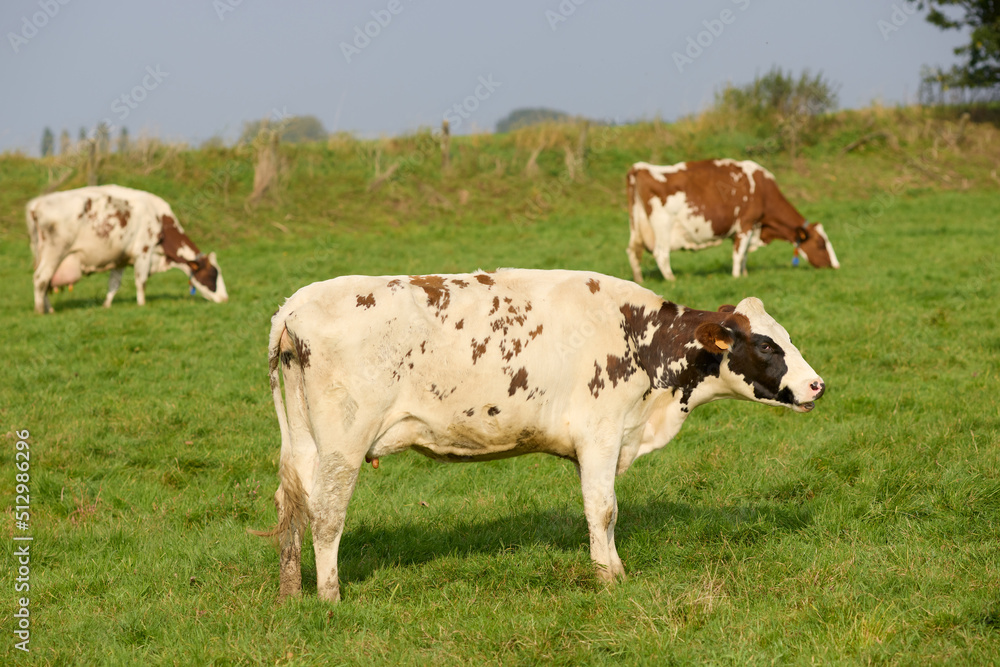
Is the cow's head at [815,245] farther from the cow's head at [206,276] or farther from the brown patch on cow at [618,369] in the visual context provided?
the brown patch on cow at [618,369]

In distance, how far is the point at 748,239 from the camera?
55.1ft

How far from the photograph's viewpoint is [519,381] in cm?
512

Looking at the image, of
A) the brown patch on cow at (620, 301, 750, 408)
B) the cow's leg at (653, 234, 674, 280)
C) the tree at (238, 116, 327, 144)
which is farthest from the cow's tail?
the tree at (238, 116, 327, 144)

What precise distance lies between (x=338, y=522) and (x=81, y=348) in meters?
8.32

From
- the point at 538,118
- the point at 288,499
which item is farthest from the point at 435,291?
the point at 538,118

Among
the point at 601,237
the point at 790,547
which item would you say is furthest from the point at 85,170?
the point at 790,547

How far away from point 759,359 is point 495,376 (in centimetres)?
170

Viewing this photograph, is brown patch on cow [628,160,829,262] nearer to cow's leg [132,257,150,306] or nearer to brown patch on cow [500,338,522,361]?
cow's leg [132,257,150,306]

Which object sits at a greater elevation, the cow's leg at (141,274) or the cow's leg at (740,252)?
the cow's leg at (740,252)

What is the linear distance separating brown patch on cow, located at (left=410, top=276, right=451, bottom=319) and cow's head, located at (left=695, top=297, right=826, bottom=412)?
1559 mm

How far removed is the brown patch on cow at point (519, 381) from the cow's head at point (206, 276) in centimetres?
1259

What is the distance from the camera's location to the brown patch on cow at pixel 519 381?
16.7ft

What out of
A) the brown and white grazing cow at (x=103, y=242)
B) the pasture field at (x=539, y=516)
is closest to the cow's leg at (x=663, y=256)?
the pasture field at (x=539, y=516)

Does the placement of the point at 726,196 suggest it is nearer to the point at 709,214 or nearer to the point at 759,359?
the point at 709,214
